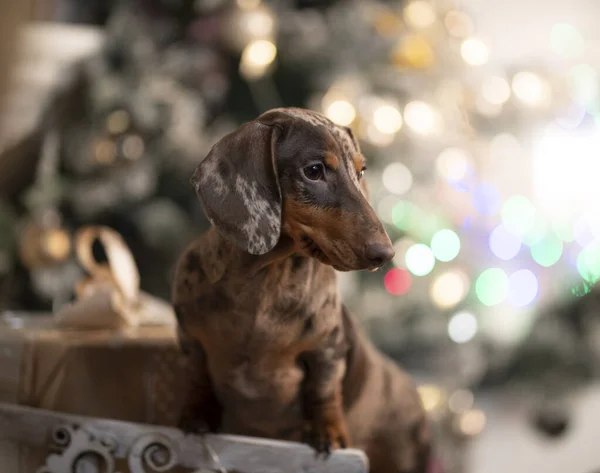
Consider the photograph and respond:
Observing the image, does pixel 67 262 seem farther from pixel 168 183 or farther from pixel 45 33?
pixel 45 33

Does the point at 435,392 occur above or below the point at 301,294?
below

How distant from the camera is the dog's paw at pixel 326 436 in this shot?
757 millimetres

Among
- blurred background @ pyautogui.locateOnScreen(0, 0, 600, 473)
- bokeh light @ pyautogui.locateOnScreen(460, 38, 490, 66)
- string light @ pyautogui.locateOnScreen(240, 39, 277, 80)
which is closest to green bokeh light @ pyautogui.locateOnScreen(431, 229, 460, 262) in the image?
blurred background @ pyautogui.locateOnScreen(0, 0, 600, 473)

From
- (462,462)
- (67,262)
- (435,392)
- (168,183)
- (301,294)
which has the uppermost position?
(301,294)

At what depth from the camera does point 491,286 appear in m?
1.83

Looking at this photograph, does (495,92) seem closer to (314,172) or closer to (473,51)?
(473,51)

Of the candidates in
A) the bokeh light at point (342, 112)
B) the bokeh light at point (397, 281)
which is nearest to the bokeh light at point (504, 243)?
the bokeh light at point (397, 281)

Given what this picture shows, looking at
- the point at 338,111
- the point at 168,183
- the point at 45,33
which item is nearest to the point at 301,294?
the point at 338,111

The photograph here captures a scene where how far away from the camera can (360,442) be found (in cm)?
91

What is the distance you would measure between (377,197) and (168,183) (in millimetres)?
631

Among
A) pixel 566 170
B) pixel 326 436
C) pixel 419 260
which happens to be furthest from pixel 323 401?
pixel 566 170

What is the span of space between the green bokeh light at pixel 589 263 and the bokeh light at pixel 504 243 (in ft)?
0.77

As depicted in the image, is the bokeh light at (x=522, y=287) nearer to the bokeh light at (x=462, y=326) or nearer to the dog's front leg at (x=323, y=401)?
the bokeh light at (x=462, y=326)

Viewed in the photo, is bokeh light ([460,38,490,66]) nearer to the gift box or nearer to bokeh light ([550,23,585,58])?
bokeh light ([550,23,585,58])
